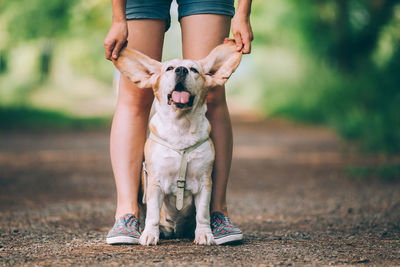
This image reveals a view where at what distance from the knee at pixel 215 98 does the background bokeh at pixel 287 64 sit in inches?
214

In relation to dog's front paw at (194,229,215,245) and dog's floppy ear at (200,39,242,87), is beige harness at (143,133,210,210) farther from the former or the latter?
dog's floppy ear at (200,39,242,87)

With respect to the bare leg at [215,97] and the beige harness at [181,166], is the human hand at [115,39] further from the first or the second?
the beige harness at [181,166]

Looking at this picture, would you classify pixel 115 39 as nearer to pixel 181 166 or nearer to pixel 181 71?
pixel 181 71

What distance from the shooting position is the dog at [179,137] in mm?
2801

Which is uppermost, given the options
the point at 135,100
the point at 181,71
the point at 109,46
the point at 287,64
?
the point at 287,64

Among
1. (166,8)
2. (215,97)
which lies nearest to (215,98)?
(215,97)

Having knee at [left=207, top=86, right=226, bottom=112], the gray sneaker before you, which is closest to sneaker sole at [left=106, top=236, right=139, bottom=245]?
the gray sneaker

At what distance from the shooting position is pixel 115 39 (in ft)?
9.45

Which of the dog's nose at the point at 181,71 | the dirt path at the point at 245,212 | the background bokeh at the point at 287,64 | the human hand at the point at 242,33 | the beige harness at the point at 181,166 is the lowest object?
the dirt path at the point at 245,212

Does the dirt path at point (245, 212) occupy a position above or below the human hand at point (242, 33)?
below

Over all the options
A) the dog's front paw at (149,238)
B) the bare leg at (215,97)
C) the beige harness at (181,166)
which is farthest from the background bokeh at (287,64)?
the dog's front paw at (149,238)

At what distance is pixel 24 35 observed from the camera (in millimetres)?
13250

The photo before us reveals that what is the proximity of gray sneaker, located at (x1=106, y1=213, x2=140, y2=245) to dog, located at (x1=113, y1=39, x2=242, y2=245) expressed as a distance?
59 millimetres

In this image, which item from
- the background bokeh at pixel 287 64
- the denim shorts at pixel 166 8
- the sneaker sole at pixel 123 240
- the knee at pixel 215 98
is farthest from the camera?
the background bokeh at pixel 287 64
